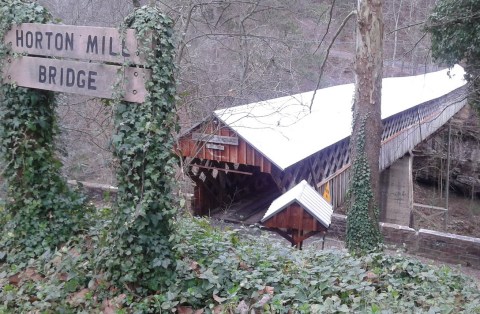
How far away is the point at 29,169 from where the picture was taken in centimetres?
468

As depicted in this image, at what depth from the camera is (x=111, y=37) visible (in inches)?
157

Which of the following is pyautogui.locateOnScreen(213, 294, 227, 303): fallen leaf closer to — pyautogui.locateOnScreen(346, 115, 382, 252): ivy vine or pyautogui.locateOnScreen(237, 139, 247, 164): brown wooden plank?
pyautogui.locateOnScreen(346, 115, 382, 252): ivy vine

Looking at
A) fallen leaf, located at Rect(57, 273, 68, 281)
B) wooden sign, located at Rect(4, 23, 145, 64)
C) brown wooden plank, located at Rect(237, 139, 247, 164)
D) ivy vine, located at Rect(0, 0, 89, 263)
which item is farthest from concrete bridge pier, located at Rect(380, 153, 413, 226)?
wooden sign, located at Rect(4, 23, 145, 64)

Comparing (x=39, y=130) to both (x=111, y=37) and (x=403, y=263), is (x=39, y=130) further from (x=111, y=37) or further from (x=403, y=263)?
(x=403, y=263)

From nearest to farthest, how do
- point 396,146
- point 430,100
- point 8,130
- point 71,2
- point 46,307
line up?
point 46,307 < point 8,130 < point 71,2 < point 396,146 < point 430,100

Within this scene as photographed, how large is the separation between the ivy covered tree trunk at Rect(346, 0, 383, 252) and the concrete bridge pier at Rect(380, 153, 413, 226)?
891 centimetres

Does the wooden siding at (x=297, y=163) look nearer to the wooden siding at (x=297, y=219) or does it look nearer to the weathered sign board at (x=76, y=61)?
the wooden siding at (x=297, y=219)

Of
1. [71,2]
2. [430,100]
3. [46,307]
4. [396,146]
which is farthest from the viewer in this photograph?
[430,100]

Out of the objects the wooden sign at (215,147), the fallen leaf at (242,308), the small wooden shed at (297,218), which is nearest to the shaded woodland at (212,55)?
the wooden sign at (215,147)

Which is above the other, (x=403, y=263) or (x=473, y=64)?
(x=473, y=64)

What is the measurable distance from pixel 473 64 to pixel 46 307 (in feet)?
47.1

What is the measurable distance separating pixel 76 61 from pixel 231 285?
2.18m

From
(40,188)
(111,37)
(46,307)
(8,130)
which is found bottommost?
(46,307)

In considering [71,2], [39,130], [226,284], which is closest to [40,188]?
[39,130]
